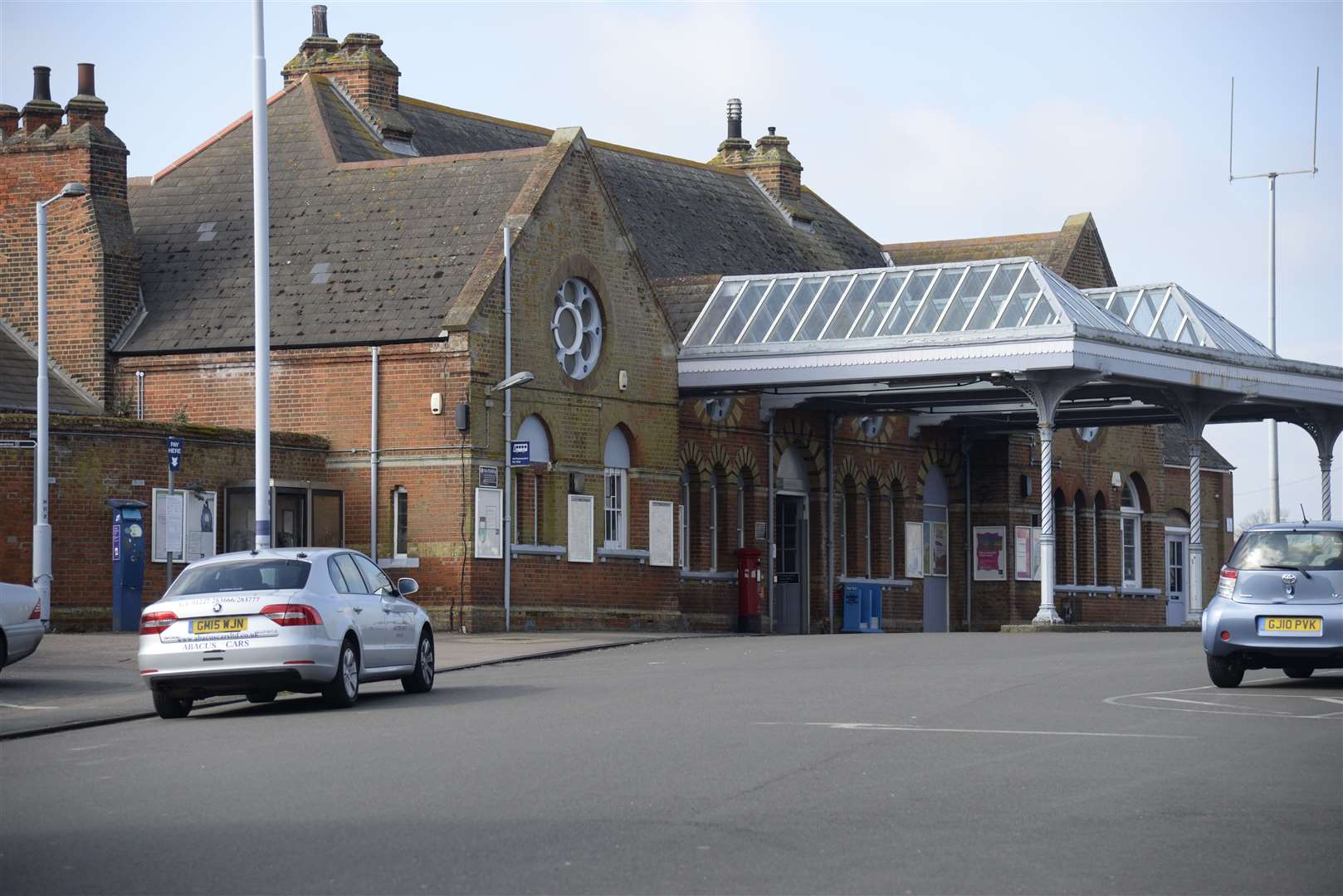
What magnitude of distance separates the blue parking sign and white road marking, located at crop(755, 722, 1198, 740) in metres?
18.2

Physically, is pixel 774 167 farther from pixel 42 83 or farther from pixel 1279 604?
pixel 1279 604

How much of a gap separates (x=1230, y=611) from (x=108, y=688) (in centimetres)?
1160

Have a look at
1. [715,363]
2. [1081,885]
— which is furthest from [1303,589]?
[715,363]

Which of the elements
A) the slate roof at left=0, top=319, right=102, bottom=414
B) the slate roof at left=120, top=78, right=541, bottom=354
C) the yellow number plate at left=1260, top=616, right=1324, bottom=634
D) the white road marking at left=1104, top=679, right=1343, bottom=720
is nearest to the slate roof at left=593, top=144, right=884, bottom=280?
the slate roof at left=120, top=78, right=541, bottom=354

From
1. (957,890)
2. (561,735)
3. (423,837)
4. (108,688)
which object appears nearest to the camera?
(957,890)

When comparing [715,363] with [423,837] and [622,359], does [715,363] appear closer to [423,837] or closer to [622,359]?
[622,359]

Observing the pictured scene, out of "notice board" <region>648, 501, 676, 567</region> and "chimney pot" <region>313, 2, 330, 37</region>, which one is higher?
"chimney pot" <region>313, 2, 330, 37</region>

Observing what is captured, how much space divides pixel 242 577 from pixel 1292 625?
31.8 ft

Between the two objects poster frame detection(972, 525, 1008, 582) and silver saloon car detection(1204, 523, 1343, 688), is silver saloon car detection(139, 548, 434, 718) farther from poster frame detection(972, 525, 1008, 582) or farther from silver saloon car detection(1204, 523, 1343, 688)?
poster frame detection(972, 525, 1008, 582)

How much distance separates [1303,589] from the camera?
18797 mm

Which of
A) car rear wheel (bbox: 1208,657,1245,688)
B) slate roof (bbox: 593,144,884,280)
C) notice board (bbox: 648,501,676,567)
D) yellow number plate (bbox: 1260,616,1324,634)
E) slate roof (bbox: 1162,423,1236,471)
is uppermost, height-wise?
slate roof (bbox: 593,144,884,280)

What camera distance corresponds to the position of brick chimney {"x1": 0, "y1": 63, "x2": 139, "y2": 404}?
36.7 metres

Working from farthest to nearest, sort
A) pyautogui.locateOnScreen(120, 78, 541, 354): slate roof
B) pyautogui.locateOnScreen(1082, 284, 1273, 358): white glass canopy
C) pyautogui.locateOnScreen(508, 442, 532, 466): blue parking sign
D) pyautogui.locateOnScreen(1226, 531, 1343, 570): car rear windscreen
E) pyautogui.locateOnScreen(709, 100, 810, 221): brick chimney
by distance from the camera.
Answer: pyautogui.locateOnScreen(709, 100, 810, 221): brick chimney
pyautogui.locateOnScreen(1082, 284, 1273, 358): white glass canopy
pyautogui.locateOnScreen(120, 78, 541, 354): slate roof
pyautogui.locateOnScreen(508, 442, 532, 466): blue parking sign
pyautogui.locateOnScreen(1226, 531, 1343, 570): car rear windscreen

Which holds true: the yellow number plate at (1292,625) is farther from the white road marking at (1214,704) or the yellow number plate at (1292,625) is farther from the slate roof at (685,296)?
the slate roof at (685,296)
